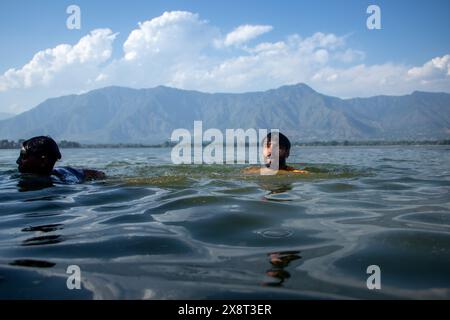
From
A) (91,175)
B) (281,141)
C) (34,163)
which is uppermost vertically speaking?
(281,141)

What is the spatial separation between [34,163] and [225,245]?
6.24m

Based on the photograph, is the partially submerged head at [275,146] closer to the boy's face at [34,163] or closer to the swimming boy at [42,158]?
the swimming boy at [42,158]

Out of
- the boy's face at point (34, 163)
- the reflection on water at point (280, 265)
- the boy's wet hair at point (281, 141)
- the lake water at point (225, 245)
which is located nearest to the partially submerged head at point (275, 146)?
the boy's wet hair at point (281, 141)

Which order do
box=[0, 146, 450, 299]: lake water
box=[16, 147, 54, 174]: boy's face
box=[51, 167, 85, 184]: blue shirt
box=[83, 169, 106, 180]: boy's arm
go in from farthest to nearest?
box=[83, 169, 106, 180]: boy's arm
box=[51, 167, 85, 184]: blue shirt
box=[16, 147, 54, 174]: boy's face
box=[0, 146, 450, 299]: lake water

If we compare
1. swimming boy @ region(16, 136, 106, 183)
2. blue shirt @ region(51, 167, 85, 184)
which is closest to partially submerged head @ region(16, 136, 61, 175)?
swimming boy @ region(16, 136, 106, 183)

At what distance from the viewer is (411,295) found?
7.27ft

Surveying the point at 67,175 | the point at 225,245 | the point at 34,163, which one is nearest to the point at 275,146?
the point at 67,175

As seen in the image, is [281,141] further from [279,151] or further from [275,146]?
[279,151]

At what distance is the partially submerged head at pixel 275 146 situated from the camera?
966 cm

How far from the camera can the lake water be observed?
2367mm

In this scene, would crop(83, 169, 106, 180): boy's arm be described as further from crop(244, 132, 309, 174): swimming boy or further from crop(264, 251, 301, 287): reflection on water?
crop(264, 251, 301, 287): reflection on water

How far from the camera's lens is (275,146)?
32.0ft

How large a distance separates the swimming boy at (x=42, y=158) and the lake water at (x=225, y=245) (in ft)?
5.47
